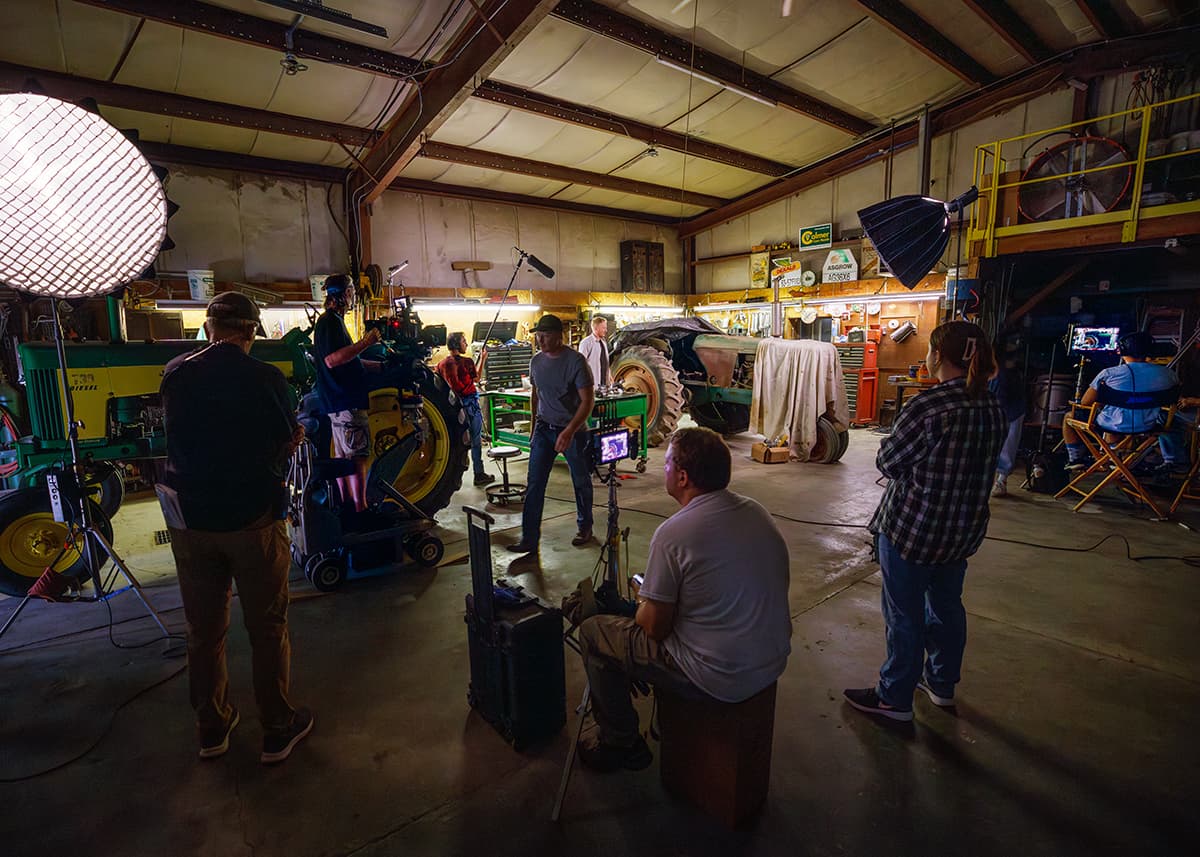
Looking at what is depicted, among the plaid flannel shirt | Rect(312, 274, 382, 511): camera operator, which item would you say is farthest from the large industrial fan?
Rect(312, 274, 382, 511): camera operator

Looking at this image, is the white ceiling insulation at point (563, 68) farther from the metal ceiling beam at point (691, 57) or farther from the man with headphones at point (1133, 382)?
the man with headphones at point (1133, 382)

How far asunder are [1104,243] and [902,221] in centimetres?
272

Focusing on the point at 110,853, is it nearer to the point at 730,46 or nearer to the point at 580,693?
the point at 580,693

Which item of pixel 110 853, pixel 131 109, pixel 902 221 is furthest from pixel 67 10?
pixel 902 221

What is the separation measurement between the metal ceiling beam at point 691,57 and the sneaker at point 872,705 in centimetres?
737

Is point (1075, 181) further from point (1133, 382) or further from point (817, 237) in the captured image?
point (817, 237)

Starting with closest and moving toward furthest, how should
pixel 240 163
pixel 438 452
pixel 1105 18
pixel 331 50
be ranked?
1. pixel 438 452
2. pixel 331 50
3. pixel 1105 18
4. pixel 240 163

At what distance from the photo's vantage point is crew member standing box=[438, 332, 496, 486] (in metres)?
6.54

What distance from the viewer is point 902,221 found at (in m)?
5.18

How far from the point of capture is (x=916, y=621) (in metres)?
2.40

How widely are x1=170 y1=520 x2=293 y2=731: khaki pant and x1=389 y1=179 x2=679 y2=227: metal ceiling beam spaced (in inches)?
385

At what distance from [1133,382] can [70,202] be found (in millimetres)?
7767

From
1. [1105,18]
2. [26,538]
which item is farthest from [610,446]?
[1105,18]

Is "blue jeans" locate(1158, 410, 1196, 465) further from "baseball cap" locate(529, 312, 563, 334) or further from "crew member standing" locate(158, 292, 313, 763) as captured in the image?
"crew member standing" locate(158, 292, 313, 763)
